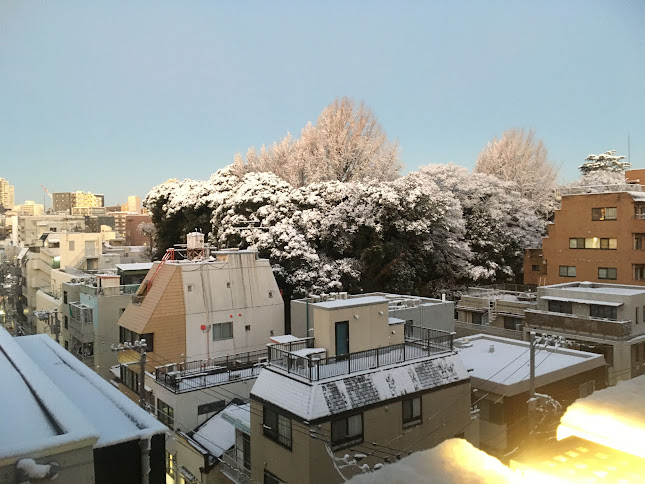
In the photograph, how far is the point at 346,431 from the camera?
8.80 metres

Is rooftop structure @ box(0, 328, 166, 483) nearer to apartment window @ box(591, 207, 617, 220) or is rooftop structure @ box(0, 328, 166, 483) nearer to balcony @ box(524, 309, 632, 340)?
balcony @ box(524, 309, 632, 340)

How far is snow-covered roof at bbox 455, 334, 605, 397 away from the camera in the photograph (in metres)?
12.4

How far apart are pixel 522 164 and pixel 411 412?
96.7ft

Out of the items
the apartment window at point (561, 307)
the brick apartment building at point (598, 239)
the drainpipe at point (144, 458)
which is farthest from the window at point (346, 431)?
the brick apartment building at point (598, 239)

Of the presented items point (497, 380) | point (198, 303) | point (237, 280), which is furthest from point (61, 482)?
point (237, 280)

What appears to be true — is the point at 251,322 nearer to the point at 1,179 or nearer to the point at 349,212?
the point at 349,212

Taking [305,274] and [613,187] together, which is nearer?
[305,274]

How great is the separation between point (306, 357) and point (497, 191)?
22320 mm

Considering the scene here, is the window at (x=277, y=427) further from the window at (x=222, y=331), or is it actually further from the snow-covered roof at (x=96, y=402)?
the window at (x=222, y=331)

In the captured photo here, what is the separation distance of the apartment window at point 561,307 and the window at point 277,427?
509 inches

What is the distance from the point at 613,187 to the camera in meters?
24.0

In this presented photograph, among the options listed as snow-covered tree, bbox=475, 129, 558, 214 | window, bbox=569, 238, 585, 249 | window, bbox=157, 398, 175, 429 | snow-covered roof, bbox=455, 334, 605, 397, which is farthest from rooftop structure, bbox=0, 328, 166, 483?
snow-covered tree, bbox=475, 129, 558, 214

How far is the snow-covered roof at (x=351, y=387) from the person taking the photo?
855 centimetres

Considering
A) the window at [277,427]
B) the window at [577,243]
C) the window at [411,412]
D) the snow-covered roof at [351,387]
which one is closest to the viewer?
the snow-covered roof at [351,387]
